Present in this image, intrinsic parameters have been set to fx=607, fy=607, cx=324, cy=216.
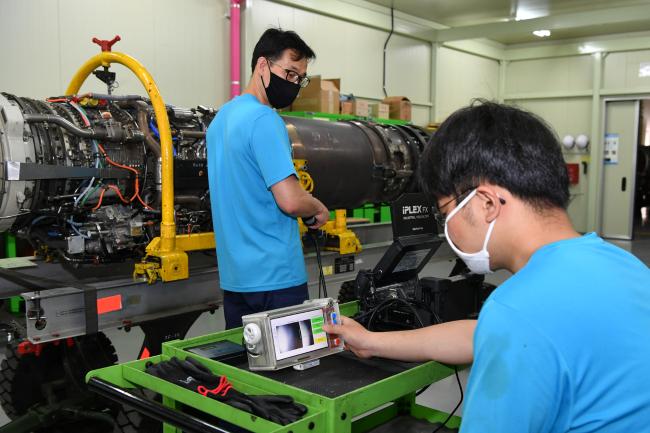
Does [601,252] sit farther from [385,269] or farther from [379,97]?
[379,97]

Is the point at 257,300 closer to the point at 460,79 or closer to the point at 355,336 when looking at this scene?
the point at 355,336

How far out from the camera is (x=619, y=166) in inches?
423

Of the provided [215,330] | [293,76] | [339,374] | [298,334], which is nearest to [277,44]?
[293,76]

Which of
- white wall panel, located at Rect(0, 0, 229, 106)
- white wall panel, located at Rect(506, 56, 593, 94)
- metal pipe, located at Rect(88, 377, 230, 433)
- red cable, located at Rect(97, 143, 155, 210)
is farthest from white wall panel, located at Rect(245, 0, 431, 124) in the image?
metal pipe, located at Rect(88, 377, 230, 433)

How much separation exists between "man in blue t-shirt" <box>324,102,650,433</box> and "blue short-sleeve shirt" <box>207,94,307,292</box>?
1.17m

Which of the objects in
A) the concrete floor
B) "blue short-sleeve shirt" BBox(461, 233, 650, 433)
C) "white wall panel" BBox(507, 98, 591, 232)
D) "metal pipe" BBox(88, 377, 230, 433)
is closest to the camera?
"blue short-sleeve shirt" BBox(461, 233, 650, 433)

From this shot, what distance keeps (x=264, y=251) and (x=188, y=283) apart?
689mm

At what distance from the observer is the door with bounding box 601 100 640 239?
34.6ft

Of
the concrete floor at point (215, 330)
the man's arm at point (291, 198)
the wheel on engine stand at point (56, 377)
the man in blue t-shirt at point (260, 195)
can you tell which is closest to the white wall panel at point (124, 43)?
the concrete floor at point (215, 330)

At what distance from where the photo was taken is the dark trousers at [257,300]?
2.35 meters

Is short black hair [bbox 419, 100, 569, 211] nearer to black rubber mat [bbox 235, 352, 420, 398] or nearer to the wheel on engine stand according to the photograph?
black rubber mat [bbox 235, 352, 420, 398]

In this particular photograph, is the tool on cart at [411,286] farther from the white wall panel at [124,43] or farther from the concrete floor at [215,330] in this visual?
the white wall panel at [124,43]

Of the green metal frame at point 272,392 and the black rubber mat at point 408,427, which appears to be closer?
the green metal frame at point 272,392

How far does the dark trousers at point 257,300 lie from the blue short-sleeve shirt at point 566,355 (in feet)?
4.81
